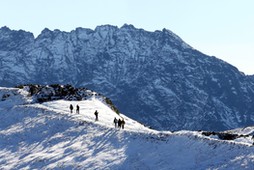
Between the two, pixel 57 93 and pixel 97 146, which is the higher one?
pixel 57 93

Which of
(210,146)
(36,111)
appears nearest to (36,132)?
(36,111)

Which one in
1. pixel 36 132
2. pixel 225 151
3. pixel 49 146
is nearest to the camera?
pixel 225 151

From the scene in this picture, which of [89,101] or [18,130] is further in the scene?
[89,101]

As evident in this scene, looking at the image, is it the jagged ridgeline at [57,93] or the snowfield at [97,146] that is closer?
the snowfield at [97,146]

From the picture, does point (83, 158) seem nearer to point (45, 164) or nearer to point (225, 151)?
point (45, 164)

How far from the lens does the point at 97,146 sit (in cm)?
6475

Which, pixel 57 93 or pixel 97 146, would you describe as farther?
pixel 57 93

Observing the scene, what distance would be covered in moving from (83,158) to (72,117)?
17590 mm

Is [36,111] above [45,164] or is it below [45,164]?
above

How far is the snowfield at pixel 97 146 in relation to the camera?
185 ft

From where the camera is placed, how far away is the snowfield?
5647 centimetres

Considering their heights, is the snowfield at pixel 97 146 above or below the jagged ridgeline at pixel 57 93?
below

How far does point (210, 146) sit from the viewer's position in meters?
58.7

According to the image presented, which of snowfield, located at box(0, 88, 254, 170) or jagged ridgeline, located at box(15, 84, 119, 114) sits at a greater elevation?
jagged ridgeline, located at box(15, 84, 119, 114)
